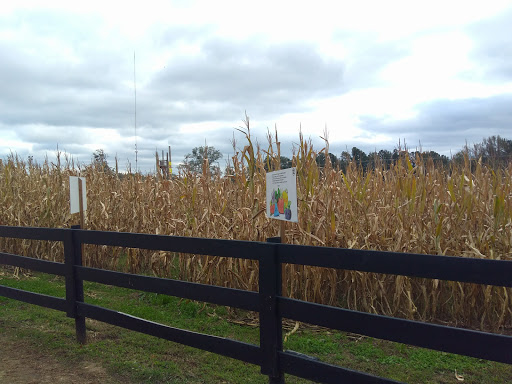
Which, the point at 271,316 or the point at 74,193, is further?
the point at 74,193

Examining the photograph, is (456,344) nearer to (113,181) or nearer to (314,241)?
(314,241)

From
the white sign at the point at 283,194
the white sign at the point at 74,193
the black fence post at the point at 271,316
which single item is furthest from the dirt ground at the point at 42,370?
the white sign at the point at 283,194

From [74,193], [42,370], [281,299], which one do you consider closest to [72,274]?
[42,370]

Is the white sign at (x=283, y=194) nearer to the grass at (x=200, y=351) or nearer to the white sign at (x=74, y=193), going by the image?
the grass at (x=200, y=351)

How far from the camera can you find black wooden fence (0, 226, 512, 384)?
94.2 inches

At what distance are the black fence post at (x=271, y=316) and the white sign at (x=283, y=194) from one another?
2.02ft

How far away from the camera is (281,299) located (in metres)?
3.17

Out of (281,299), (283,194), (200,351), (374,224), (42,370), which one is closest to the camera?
(281,299)

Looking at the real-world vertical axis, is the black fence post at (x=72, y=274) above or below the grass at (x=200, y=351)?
above

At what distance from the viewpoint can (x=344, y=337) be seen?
5020 mm

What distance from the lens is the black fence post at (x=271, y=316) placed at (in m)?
3.19

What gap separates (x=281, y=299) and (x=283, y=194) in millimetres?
1005

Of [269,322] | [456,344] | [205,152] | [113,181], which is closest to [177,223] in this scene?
[205,152]

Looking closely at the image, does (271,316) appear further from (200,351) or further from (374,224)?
(374,224)
